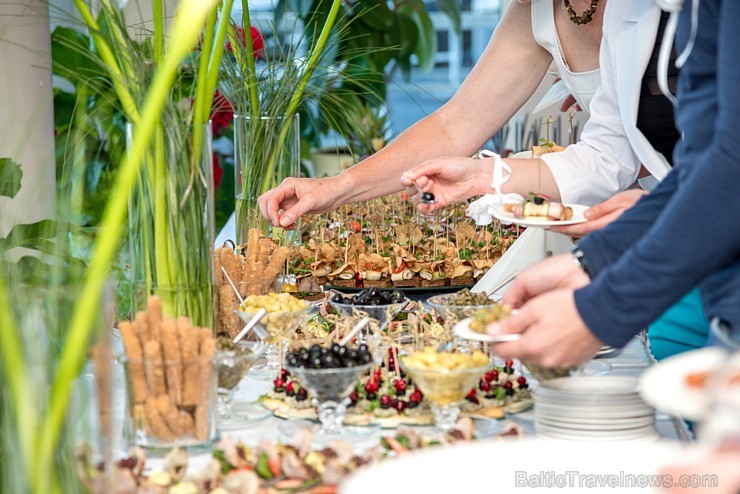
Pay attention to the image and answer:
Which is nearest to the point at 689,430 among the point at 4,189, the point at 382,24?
the point at 4,189

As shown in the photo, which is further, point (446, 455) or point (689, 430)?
point (689, 430)

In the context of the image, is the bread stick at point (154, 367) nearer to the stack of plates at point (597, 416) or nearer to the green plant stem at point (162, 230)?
the green plant stem at point (162, 230)

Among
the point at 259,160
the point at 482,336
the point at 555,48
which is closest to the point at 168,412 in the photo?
the point at 482,336

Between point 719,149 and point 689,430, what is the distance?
446 millimetres

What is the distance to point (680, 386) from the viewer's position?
2.83 feet

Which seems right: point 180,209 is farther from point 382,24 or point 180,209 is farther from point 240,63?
point 382,24

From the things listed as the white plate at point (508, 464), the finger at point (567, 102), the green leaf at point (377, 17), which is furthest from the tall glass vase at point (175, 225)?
the green leaf at point (377, 17)

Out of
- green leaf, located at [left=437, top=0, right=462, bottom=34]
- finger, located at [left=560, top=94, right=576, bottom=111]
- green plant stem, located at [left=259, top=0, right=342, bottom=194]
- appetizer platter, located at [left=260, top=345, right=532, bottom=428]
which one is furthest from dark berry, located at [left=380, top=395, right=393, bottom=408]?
green leaf, located at [left=437, top=0, right=462, bottom=34]

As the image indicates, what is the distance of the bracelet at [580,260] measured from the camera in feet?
4.52

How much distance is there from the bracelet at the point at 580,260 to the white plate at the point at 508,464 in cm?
36

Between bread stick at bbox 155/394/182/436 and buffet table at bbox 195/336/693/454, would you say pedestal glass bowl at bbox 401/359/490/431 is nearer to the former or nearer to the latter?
buffet table at bbox 195/336/693/454

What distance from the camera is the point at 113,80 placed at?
143 centimetres

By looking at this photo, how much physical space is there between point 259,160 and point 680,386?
1.56 m

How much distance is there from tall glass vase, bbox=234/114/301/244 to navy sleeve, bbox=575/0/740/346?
1209mm
